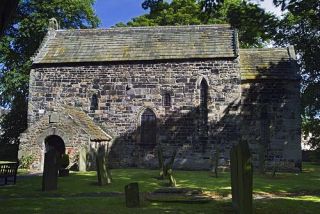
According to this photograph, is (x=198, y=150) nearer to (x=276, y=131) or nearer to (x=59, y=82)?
(x=276, y=131)

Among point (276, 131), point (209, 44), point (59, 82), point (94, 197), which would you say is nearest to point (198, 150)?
point (276, 131)

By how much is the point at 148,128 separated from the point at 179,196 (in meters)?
13.2

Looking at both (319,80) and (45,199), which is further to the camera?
(319,80)

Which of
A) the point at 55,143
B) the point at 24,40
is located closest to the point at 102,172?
the point at 55,143

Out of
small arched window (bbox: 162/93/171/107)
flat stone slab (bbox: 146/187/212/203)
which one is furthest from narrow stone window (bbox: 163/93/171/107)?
flat stone slab (bbox: 146/187/212/203)

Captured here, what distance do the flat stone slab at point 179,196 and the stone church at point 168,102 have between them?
420 inches

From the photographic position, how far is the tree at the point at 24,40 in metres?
34.9

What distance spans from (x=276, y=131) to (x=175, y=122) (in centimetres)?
613

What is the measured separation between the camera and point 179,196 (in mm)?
11531

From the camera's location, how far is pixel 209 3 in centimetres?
919

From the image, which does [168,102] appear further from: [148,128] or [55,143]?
[55,143]

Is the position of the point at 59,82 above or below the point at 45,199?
above

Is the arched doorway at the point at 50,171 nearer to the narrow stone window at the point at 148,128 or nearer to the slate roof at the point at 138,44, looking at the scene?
the narrow stone window at the point at 148,128

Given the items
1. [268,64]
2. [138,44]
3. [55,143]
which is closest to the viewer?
[55,143]
